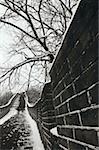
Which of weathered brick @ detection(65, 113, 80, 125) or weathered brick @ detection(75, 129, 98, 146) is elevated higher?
weathered brick @ detection(65, 113, 80, 125)

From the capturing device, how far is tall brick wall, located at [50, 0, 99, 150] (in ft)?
5.46

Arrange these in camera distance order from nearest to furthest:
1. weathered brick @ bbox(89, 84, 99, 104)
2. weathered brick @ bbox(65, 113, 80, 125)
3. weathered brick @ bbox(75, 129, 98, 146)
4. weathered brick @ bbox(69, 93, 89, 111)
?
weathered brick @ bbox(89, 84, 99, 104) → weathered brick @ bbox(75, 129, 98, 146) → weathered brick @ bbox(69, 93, 89, 111) → weathered brick @ bbox(65, 113, 80, 125)

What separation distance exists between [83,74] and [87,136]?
0.45 m

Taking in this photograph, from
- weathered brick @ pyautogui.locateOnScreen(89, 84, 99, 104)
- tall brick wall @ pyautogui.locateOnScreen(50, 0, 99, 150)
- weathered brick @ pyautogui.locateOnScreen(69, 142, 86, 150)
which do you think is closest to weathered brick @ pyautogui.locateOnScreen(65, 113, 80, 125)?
tall brick wall @ pyautogui.locateOnScreen(50, 0, 99, 150)

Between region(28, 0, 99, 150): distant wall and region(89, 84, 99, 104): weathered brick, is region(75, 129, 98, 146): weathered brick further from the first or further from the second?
region(89, 84, 99, 104): weathered brick

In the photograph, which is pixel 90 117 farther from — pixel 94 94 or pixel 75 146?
pixel 75 146

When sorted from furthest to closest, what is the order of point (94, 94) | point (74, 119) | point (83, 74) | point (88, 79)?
point (74, 119)
point (83, 74)
point (88, 79)
point (94, 94)

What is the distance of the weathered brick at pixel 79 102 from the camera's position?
194cm

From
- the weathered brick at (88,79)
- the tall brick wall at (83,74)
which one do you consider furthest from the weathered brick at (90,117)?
the weathered brick at (88,79)

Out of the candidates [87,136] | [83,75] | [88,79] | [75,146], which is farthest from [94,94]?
[75,146]

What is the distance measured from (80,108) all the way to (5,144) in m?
7.98

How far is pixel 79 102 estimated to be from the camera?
6.97 ft

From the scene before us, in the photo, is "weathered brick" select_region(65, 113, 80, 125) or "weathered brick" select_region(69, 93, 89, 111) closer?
"weathered brick" select_region(69, 93, 89, 111)

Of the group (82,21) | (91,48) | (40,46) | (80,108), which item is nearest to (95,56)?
(91,48)
